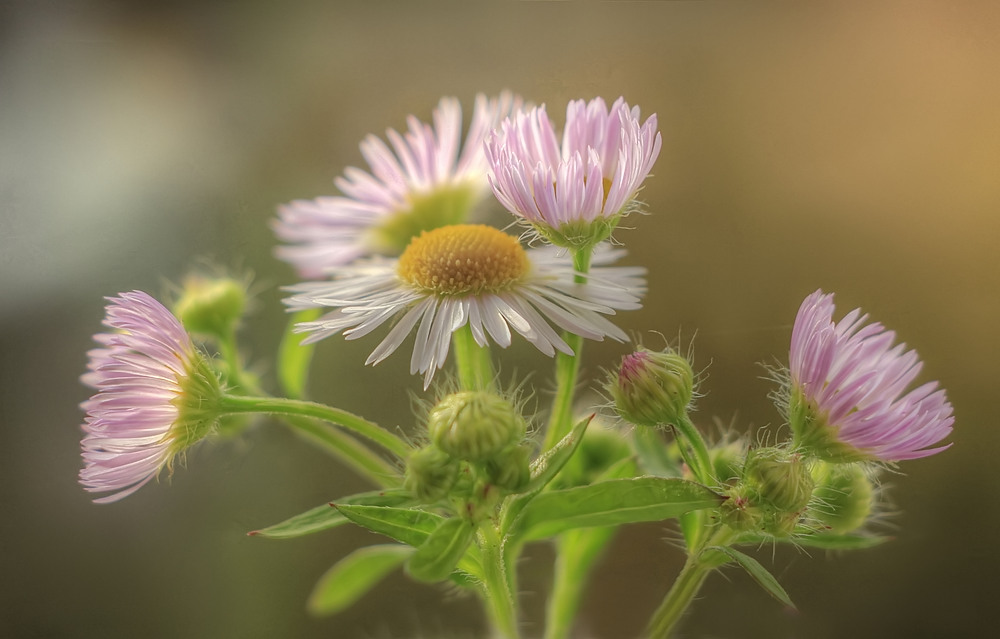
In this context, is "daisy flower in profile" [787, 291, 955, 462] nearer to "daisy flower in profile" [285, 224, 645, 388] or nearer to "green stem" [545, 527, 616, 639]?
"daisy flower in profile" [285, 224, 645, 388]

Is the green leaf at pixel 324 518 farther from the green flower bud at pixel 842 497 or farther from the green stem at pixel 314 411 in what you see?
the green flower bud at pixel 842 497

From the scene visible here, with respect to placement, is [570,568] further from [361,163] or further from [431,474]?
[361,163]

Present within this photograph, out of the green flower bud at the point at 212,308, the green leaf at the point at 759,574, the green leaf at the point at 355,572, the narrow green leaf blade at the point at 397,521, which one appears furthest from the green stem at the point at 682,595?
the green flower bud at the point at 212,308

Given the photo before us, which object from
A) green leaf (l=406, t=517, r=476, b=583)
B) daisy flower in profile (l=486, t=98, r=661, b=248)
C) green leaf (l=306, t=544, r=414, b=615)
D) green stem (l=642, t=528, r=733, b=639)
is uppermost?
daisy flower in profile (l=486, t=98, r=661, b=248)

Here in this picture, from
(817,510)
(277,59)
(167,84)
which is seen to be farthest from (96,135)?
(817,510)

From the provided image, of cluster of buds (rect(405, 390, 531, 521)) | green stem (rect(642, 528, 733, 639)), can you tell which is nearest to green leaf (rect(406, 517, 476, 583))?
cluster of buds (rect(405, 390, 531, 521))
